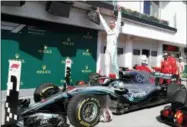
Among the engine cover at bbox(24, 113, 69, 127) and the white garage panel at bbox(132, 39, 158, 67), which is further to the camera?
the white garage panel at bbox(132, 39, 158, 67)

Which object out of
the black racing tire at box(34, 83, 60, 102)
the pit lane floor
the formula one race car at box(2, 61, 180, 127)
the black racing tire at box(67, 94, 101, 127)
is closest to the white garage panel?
the formula one race car at box(2, 61, 180, 127)

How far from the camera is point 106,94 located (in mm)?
6078

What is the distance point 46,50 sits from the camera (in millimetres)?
9523

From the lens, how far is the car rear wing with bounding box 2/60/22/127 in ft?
14.1

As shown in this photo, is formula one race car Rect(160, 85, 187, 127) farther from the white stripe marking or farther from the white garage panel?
the white garage panel

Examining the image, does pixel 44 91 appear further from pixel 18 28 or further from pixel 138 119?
pixel 18 28

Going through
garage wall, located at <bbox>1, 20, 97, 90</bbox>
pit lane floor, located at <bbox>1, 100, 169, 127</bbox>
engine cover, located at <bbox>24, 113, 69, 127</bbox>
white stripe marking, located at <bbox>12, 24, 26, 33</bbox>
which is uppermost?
white stripe marking, located at <bbox>12, 24, 26, 33</bbox>

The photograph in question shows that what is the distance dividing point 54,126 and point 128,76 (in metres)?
2.83

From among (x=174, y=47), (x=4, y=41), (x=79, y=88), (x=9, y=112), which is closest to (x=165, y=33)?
(x=174, y=47)

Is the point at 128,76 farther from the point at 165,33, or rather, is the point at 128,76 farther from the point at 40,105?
A: the point at 165,33

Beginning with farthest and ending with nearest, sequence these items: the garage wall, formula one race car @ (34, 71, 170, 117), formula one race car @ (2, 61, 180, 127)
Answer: the garage wall → formula one race car @ (34, 71, 170, 117) → formula one race car @ (2, 61, 180, 127)

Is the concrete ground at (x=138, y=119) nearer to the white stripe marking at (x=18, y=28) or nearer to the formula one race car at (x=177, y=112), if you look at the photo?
the formula one race car at (x=177, y=112)

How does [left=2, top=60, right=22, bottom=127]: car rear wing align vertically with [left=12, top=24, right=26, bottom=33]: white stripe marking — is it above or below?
below

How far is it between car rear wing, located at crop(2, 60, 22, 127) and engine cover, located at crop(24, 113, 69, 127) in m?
0.30
